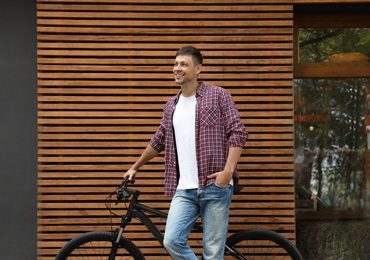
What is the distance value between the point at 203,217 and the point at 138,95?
1740mm

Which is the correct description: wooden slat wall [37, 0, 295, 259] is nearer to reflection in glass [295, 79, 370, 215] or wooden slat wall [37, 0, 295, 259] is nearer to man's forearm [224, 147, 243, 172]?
reflection in glass [295, 79, 370, 215]

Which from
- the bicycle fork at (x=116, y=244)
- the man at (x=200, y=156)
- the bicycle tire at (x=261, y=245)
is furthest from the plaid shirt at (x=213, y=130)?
the bicycle tire at (x=261, y=245)

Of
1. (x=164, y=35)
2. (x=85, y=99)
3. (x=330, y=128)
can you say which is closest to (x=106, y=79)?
(x=85, y=99)

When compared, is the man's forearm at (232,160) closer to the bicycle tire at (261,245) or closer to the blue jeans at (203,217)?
the blue jeans at (203,217)

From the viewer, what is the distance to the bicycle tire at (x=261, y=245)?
558 centimetres

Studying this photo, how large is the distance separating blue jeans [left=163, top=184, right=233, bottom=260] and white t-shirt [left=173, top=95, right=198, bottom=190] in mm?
82

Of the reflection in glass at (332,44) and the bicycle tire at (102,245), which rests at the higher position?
the reflection in glass at (332,44)

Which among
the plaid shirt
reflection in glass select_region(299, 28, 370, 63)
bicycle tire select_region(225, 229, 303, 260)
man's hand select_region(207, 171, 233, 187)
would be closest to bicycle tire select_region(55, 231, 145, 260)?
the plaid shirt

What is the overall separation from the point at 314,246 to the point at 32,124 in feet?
9.76

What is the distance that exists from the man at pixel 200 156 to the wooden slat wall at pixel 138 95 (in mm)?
1266

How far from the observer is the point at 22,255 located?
671 cm

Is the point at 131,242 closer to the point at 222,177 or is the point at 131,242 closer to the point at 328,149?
the point at 222,177

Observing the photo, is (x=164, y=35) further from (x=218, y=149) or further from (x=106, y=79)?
(x=218, y=149)

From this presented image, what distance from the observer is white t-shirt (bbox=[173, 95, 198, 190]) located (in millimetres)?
5160
